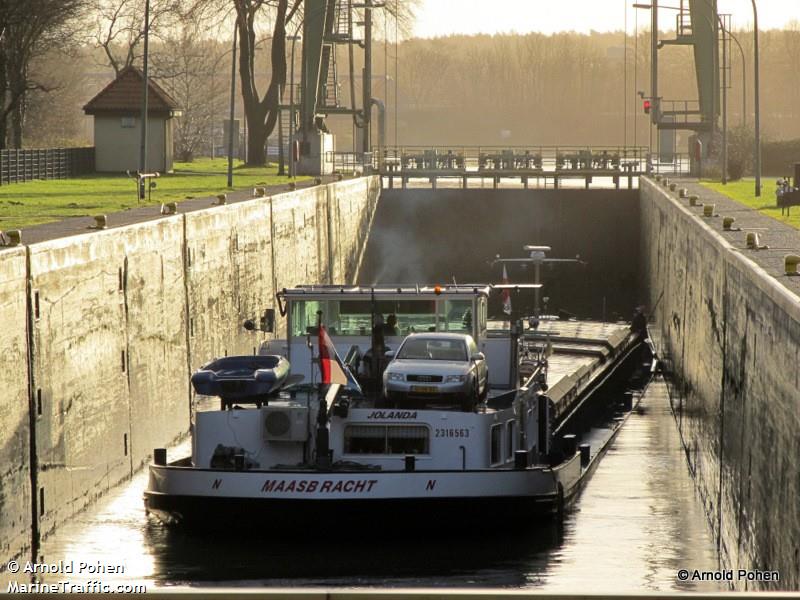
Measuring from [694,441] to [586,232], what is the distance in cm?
4332

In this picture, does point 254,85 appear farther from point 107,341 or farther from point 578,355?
point 107,341

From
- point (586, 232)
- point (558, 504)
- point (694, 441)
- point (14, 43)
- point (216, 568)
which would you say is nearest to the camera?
point (216, 568)

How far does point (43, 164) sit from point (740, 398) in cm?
4767

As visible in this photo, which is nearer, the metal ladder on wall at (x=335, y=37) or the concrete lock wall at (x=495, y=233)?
the concrete lock wall at (x=495, y=233)

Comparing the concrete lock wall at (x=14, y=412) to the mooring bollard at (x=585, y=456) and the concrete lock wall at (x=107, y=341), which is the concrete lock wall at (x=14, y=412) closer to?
the concrete lock wall at (x=107, y=341)

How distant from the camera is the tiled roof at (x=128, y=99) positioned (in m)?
72.9

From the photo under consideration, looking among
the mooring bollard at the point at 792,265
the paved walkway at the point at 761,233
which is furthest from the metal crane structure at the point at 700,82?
the mooring bollard at the point at 792,265

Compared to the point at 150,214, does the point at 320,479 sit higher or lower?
lower

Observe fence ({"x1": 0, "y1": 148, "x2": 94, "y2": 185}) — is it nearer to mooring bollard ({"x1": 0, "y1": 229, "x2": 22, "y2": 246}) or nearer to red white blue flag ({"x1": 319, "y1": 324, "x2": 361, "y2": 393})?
mooring bollard ({"x1": 0, "y1": 229, "x2": 22, "y2": 246})

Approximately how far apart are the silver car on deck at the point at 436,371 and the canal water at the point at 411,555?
76.4 inches

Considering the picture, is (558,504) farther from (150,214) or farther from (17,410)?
(150,214)

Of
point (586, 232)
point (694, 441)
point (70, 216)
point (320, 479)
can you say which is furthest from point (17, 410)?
point (586, 232)

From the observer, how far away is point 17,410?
2486 centimetres

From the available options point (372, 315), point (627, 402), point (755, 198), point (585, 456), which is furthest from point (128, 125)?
point (372, 315)
